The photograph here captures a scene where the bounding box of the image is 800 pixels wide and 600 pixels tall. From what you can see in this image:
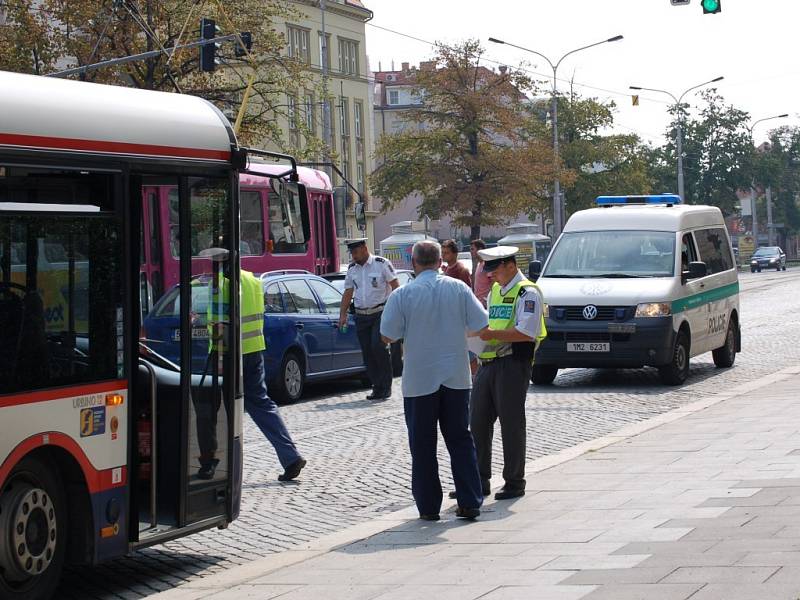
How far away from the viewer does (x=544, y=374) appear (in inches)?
731

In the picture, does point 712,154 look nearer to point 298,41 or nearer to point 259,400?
point 298,41

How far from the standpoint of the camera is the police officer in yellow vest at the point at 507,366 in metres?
9.82

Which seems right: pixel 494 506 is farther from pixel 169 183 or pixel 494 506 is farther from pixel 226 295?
pixel 169 183

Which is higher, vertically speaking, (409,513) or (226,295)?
(226,295)

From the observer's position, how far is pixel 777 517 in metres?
8.24

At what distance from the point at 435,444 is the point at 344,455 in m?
3.56

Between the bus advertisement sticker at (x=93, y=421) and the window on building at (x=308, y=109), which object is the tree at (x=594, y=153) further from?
the bus advertisement sticker at (x=93, y=421)

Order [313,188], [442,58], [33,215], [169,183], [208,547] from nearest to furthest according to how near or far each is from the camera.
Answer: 1. [33,215]
2. [169,183]
3. [208,547]
4. [313,188]
5. [442,58]

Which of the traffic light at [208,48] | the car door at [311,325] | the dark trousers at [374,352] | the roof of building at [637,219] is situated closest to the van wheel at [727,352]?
the roof of building at [637,219]

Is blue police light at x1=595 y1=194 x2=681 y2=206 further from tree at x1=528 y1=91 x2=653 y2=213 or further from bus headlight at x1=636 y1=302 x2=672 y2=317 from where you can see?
tree at x1=528 y1=91 x2=653 y2=213

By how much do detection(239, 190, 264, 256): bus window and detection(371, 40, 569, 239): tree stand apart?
4094 centimetres

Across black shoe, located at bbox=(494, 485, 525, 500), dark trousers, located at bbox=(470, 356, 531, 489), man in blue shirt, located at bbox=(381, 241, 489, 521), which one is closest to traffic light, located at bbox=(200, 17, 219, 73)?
dark trousers, located at bbox=(470, 356, 531, 489)

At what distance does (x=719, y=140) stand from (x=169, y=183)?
3751 inches

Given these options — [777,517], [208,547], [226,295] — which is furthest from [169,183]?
[777,517]
